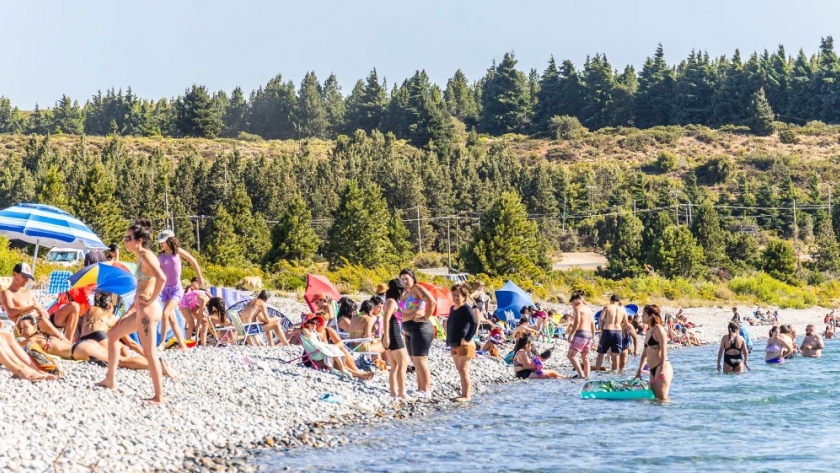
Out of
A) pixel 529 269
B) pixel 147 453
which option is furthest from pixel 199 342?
pixel 529 269

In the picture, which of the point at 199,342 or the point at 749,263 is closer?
the point at 199,342

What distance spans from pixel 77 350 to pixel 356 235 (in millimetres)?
34015

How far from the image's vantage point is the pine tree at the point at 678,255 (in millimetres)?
46719

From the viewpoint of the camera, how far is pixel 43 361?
9391mm

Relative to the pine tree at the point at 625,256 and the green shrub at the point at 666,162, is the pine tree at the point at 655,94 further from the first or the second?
the pine tree at the point at 625,256

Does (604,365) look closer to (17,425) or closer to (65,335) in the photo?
(65,335)

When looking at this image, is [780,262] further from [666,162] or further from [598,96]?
[598,96]

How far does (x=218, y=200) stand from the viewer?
56188mm

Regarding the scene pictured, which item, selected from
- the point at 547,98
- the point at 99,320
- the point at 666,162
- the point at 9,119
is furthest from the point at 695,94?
the point at 99,320

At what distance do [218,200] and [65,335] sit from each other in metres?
46.1

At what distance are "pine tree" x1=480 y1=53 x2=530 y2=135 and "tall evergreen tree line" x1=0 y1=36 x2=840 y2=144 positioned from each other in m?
0.12

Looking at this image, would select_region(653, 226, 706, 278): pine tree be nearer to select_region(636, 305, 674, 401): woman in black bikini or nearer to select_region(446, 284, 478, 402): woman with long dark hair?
select_region(636, 305, 674, 401): woman in black bikini

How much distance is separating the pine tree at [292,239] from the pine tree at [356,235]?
1118 mm

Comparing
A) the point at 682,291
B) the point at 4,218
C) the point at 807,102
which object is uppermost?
the point at 807,102
